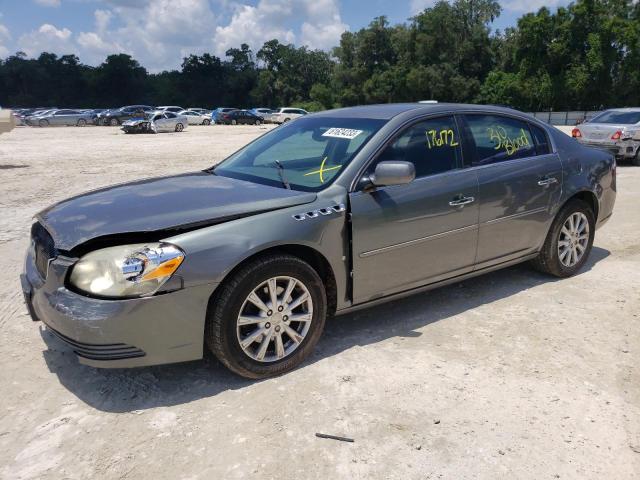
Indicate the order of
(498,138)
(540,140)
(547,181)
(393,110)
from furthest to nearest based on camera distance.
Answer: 1. (540,140)
2. (547,181)
3. (498,138)
4. (393,110)

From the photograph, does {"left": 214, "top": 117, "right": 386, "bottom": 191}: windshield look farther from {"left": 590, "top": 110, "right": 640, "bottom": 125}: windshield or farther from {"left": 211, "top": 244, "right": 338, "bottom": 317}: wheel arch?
{"left": 590, "top": 110, "right": 640, "bottom": 125}: windshield

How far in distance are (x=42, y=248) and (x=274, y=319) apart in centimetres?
145

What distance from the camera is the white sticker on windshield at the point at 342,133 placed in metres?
3.98

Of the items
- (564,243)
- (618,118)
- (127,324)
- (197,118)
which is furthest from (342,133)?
(197,118)

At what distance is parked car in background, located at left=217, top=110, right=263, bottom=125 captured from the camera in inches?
1934

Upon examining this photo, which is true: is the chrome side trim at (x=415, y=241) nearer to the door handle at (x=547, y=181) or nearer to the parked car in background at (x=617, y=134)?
the door handle at (x=547, y=181)

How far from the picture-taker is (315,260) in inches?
140

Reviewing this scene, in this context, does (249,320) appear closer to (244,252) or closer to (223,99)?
(244,252)

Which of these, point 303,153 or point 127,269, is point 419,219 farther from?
point 127,269

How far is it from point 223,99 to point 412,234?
91.6 m

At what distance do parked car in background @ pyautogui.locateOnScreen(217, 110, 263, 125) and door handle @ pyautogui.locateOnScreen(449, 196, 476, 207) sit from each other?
46678 millimetres

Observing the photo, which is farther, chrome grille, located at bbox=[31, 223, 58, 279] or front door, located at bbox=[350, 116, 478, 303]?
front door, located at bbox=[350, 116, 478, 303]

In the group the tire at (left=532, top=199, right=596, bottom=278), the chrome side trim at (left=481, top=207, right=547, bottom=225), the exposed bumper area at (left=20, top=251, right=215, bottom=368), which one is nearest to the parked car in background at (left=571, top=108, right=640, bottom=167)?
the tire at (left=532, top=199, right=596, bottom=278)

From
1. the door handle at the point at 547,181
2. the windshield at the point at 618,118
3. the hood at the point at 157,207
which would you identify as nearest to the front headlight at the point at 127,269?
the hood at the point at 157,207
